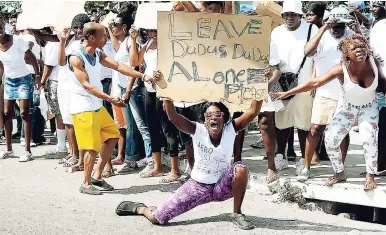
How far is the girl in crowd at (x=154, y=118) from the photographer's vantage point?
7574mm

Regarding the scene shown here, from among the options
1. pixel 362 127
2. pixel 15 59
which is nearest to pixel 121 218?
pixel 362 127

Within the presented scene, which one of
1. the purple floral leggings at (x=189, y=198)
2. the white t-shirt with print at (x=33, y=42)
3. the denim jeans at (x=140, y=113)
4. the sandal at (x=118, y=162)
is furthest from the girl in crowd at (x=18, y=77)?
the purple floral leggings at (x=189, y=198)

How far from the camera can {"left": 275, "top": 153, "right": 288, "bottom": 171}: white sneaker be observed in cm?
785

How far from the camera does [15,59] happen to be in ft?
30.3

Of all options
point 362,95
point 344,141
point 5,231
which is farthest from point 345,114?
point 5,231

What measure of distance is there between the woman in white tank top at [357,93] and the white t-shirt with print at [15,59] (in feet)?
14.2

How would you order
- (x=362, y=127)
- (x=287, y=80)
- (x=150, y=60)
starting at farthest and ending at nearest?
(x=150, y=60)
(x=287, y=80)
(x=362, y=127)

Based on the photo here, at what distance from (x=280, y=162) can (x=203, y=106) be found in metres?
1.36

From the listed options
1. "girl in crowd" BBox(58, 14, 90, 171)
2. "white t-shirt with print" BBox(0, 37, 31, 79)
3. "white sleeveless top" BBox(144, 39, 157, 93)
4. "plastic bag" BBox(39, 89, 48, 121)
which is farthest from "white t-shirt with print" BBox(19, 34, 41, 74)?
"white sleeveless top" BBox(144, 39, 157, 93)

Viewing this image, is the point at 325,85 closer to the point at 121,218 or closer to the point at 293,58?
the point at 293,58

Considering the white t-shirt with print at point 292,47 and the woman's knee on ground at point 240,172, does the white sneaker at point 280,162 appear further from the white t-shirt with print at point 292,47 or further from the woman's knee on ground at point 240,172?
the woman's knee on ground at point 240,172

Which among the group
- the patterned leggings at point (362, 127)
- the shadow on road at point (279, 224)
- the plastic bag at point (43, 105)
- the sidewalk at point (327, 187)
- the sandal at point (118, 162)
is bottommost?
the sandal at point (118, 162)

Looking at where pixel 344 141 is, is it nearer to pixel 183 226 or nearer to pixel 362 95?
pixel 362 95

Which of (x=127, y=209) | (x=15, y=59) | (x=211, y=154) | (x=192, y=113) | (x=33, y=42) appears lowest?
(x=127, y=209)
